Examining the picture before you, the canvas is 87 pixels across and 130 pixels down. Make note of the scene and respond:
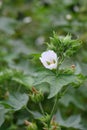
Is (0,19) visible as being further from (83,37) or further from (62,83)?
(62,83)

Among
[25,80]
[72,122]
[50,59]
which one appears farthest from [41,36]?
[50,59]

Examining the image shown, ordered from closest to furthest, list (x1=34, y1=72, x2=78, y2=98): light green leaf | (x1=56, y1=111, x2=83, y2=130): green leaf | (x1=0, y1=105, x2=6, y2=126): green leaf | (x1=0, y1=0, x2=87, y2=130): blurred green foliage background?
1. (x1=34, y1=72, x2=78, y2=98): light green leaf
2. (x1=0, y1=105, x2=6, y2=126): green leaf
3. (x1=56, y1=111, x2=83, y2=130): green leaf
4. (x1=0, y1=0, x2=87, y2=130): blurred green foliage background

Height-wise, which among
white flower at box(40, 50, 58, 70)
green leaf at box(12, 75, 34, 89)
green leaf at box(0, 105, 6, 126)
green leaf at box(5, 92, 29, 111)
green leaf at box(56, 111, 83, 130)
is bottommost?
green leaf at box(56, 111, 83, 130)

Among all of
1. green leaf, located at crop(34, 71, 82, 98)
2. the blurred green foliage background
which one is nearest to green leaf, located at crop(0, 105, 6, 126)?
the blurred green foliage background

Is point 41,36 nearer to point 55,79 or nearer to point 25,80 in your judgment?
point 25,80

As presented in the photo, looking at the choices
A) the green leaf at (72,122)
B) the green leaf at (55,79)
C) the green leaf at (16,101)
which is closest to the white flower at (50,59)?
the green leaf at (55,79)

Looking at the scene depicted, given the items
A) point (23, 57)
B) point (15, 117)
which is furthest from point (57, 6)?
point (15, 117)

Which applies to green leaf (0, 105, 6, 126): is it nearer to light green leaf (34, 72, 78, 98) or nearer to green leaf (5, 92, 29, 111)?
green leaf (5, 92, 29, 111)
